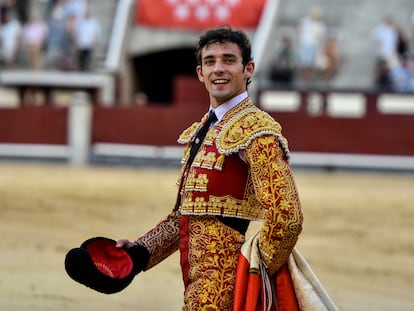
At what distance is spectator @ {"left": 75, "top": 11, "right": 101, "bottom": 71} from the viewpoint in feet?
52.7

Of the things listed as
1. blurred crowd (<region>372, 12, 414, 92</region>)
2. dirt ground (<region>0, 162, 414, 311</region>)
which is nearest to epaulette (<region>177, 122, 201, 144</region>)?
dirt ground (<region>0, 162, 414, 311</region>)

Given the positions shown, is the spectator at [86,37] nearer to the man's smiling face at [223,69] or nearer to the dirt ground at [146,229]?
the dirt ground at [146,229]

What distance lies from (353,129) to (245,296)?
11768mm

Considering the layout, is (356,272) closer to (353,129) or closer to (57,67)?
(353,129)

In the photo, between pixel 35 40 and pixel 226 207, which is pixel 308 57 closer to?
pixel 35 40

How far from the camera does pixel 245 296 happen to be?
272 centimetres

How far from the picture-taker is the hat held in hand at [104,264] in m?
2.82

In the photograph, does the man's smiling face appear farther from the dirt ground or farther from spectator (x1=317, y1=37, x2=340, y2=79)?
spectator (x1=317, y1=37, x2=340, y2=79)

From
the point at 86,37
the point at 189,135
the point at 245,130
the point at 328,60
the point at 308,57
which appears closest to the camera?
the point at 245,130

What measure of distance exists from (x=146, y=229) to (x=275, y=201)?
A: 5740mm

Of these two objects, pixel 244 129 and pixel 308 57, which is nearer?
pixel 244 129

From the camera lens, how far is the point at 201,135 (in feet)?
9.65

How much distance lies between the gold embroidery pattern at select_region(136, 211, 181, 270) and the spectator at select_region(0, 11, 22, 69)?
46.3 feet

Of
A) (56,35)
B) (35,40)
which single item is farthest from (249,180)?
(35,40)
